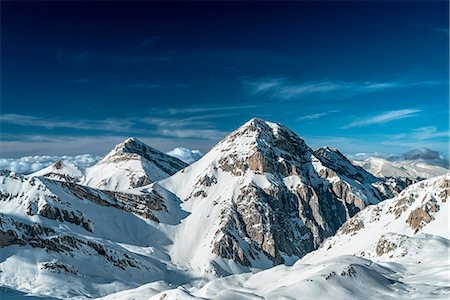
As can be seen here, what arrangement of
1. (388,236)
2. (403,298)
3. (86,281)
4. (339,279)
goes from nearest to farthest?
(403,298), (339,279), (388,236), (86,281)

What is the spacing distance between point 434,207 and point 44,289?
148m

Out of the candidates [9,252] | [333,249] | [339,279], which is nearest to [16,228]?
[9,252]

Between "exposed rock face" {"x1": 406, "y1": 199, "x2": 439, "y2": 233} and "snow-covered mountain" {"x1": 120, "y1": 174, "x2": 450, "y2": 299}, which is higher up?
"exposed rock face" {"x1": 406, "y1": 199, "x2": 439, "y2": 233}

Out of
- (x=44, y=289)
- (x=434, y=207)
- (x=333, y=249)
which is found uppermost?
(x=434, y=207)

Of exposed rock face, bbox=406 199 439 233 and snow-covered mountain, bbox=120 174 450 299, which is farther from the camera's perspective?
exposed rock face, bbox=406 199 439 233

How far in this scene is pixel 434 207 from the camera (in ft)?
575

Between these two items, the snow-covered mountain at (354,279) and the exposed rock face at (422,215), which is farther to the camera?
the exposed rock face at (422,215)

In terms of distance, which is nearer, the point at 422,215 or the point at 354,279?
the point at 354,279

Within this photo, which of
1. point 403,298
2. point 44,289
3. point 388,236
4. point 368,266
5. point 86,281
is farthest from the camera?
point 86,281

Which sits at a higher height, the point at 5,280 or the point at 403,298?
the point at 403,298

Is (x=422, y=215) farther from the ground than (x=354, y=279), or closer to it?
farther from the ground

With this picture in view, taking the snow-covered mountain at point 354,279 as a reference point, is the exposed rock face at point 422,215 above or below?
above

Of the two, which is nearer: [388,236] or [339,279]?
[339,279]

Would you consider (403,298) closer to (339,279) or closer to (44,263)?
(339,279)
